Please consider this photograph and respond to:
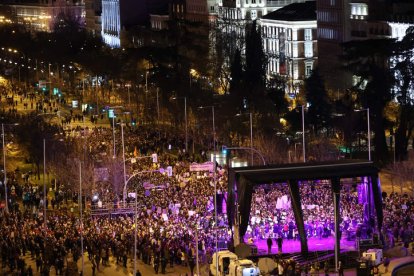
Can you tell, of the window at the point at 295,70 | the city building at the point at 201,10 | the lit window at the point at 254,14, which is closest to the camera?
the window at the point at 295,70

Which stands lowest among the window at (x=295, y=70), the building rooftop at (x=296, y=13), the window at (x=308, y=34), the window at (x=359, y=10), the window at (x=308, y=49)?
the window at (x=295, y=70)

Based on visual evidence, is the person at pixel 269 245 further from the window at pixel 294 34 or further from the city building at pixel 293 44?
the window at pixel 294 34

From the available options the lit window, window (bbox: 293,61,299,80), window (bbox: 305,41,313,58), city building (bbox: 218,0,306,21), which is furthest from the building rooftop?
city building (bbox: 218,0,306,21)

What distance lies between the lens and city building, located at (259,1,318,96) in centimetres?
13850

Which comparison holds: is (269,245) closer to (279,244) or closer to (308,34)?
(279,244)

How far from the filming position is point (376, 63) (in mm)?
101000

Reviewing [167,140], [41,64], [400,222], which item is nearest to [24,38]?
[41,64]

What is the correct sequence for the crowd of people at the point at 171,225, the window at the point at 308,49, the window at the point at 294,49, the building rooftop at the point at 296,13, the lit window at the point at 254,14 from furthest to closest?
the lit window at the point at 254,14 < the building rooftop at the point at 296,13 < the window at the point at 294,49 < the window at the point at 308,49 < the crowd of people at the point at 171,225

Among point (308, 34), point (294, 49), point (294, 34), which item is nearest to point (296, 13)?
point (294, 34)

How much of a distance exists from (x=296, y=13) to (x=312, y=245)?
83428 millimetres

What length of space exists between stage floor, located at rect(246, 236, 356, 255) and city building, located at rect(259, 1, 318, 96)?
7148 centimetres

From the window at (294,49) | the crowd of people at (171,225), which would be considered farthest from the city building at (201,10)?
the crowd of people at (171,225)

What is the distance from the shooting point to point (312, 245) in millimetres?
62469

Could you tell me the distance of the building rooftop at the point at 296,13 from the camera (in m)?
142
